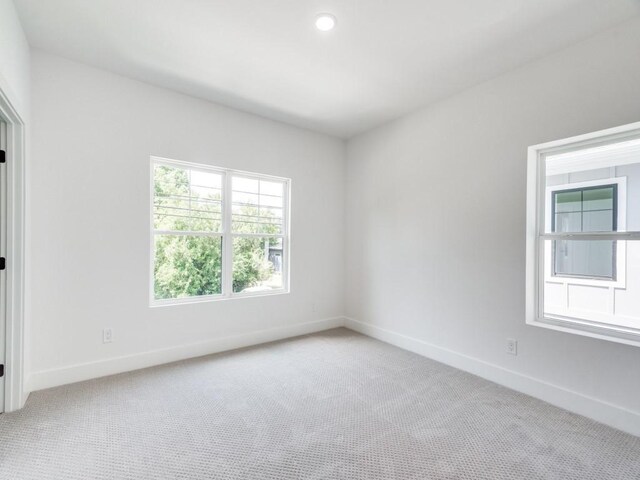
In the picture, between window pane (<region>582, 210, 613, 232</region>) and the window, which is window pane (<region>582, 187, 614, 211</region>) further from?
the window

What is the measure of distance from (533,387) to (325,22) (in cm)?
322

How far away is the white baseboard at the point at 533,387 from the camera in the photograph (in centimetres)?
214

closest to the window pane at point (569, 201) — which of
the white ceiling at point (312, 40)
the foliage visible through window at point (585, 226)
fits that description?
the foliage visible through window at point (585, 226)

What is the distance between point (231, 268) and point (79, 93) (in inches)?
84.0

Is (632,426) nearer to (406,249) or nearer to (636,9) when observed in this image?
(406,249)

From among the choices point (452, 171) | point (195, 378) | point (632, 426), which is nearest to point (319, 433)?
point (195, 378)

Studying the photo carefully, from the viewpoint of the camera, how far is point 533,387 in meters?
2.57

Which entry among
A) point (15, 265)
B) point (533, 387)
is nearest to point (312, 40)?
point (15, 265)

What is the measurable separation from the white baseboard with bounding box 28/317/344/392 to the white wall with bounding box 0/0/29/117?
203cm

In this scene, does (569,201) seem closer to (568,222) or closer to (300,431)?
(568,222)

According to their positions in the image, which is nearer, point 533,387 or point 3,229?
point 3,229

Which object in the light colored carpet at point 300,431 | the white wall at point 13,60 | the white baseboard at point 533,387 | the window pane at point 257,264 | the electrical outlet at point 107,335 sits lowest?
the light colored carpet at point 300,431

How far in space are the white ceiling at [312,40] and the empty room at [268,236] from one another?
21mm

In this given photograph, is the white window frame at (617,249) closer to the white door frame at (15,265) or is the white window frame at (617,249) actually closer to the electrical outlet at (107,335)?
the electrical outlet at (107,335)
